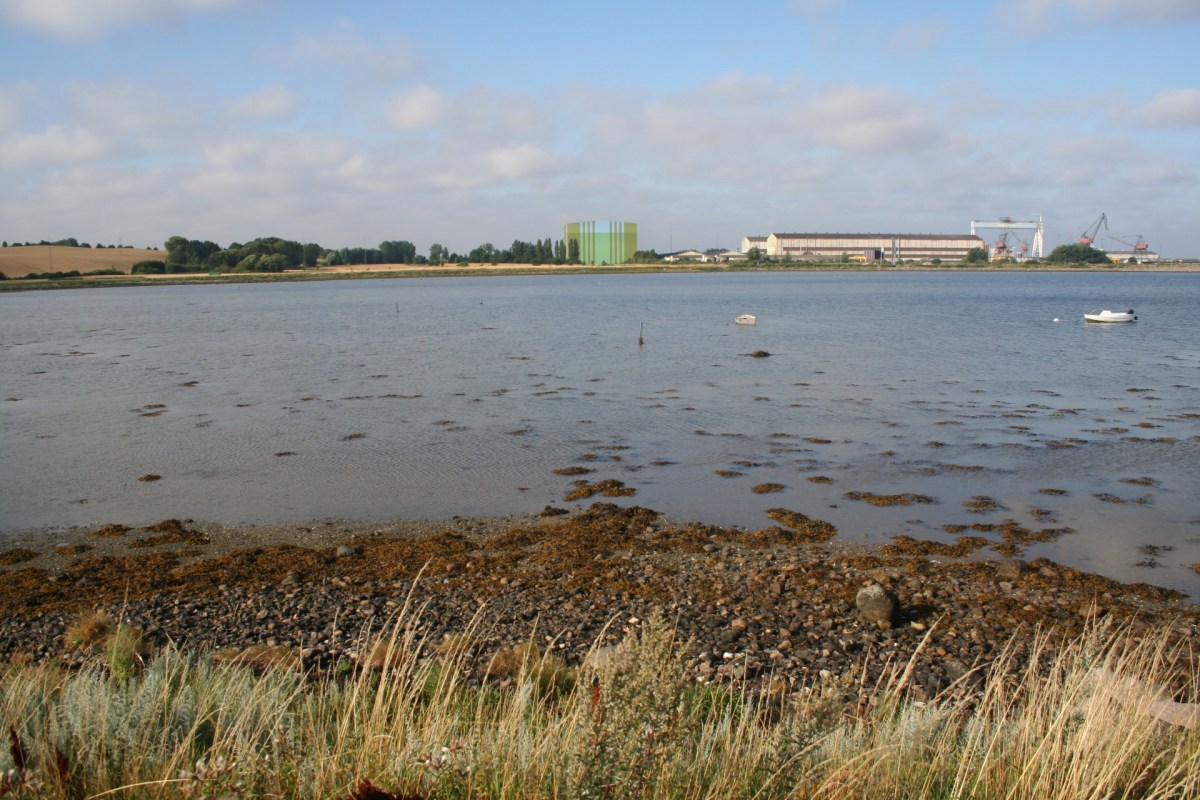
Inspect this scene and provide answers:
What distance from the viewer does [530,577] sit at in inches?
472

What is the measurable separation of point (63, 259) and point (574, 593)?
17784 cm

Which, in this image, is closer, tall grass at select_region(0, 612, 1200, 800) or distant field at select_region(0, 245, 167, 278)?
tall grass at select_region(0, 612, 1200, 800)

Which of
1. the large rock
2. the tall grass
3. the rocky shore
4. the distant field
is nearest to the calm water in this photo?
the rocky shore

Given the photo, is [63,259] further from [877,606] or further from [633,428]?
[877,606]

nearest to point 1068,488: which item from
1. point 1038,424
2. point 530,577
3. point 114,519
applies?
point 1038,424

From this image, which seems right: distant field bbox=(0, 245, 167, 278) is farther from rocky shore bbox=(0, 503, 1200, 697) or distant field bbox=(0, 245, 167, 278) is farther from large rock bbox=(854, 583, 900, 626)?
large rock bbox=(854, 583, 900, 626)

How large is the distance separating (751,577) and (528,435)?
11.4 meters

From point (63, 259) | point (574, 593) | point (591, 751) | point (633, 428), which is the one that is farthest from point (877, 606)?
point (63, 259)

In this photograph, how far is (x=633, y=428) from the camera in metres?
23.3

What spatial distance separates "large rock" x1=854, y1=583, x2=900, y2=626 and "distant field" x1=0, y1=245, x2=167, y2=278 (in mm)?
159926

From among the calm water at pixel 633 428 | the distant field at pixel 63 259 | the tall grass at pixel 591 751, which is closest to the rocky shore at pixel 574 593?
the calm water at pixel 633 428

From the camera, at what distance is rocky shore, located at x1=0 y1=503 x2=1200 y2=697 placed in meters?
9.50

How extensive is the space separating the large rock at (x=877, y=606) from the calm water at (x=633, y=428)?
13.5 ft

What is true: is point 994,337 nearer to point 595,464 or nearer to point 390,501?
point 595,464
